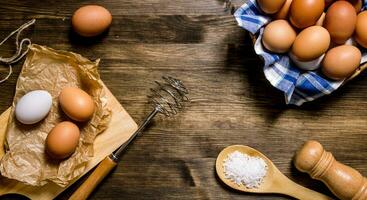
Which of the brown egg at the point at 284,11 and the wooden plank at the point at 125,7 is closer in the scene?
the brown egg at the point at 284,11

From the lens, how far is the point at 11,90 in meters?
1.23

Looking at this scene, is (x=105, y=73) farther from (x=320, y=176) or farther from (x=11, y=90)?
(x=320, y=176)

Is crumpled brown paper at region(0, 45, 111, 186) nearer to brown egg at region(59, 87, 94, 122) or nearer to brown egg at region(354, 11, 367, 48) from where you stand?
brown egg at region(59, 87, 94, 122)

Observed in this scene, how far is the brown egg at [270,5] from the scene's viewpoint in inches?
42.6

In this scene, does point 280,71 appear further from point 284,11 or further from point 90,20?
point 90,20

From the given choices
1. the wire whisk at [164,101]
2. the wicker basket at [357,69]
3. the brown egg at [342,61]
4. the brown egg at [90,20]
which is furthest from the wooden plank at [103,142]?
the brown egg at [342,61]

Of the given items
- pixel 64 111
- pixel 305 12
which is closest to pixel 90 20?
pixel 64 111

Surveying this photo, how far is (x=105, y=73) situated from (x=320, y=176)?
55cm

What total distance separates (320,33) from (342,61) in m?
0.07

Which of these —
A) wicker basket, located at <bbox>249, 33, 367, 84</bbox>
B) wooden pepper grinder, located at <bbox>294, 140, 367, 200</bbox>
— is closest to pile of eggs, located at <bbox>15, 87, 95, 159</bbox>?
wicker basket, located at <bbox>249, 33, 367, 84</bbox>

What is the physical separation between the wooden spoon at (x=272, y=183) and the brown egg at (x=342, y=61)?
0.26m

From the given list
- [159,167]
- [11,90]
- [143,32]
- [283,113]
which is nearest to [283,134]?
[283,113]

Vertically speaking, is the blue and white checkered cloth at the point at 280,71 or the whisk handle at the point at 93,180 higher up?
the blue and white checkered cloth at the point at 280,71

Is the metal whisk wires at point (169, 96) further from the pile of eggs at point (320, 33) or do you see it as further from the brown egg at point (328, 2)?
the brown egg at point (328, 2)
